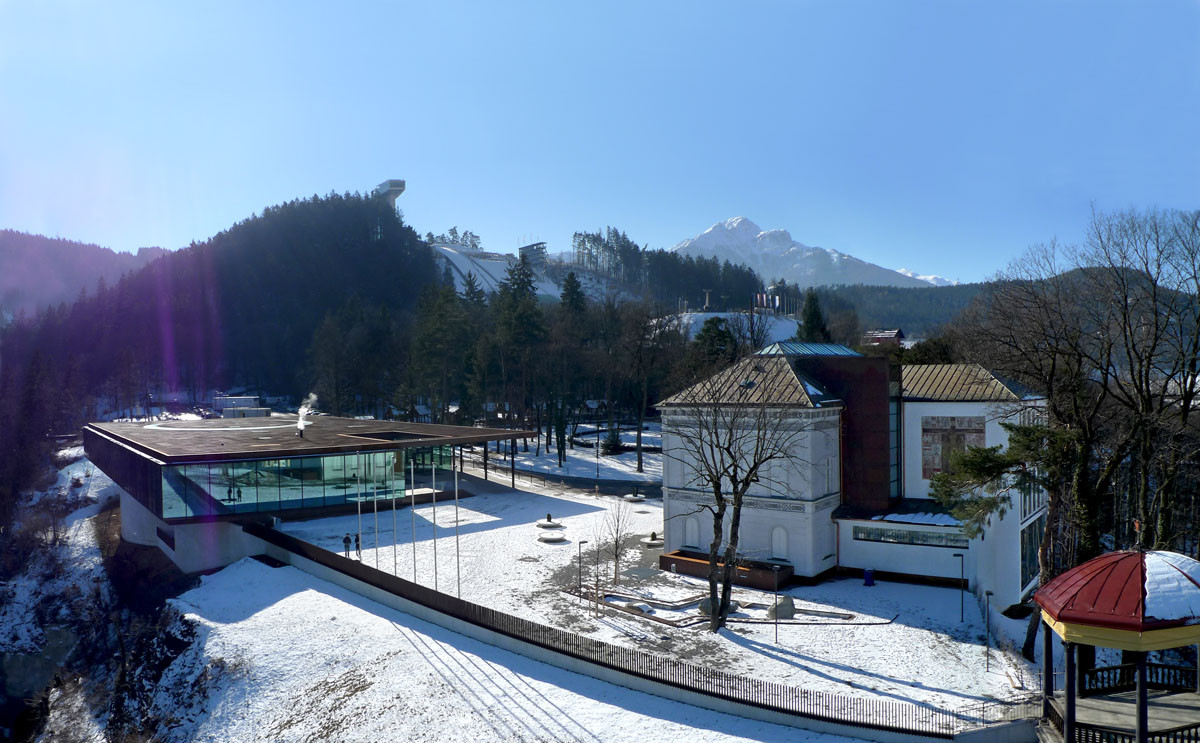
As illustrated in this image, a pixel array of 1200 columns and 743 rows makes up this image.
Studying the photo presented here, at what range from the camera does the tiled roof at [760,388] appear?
32.1 m

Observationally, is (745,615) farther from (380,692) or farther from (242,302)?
(242,302)

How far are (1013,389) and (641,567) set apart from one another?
18499 millimetres

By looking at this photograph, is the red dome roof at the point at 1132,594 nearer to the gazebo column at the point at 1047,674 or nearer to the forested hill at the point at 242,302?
the gazebo column at the point at 1047,674

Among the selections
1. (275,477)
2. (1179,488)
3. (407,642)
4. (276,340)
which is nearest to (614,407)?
(275,477)

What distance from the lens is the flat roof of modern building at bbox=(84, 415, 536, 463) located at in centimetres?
3756

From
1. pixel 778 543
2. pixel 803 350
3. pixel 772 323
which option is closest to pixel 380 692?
pixel 778 543

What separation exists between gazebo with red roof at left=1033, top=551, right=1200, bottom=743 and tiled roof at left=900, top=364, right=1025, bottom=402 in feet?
59.0

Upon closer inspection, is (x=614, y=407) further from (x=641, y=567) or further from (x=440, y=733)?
(x=440, y=733)

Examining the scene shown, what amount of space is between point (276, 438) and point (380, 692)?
87.4 ft

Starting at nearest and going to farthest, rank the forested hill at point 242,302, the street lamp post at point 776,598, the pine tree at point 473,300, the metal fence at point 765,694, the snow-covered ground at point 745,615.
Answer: the metal fence at point 765,694 → the snow-covered ground at point 745,615 → the street lamp post at point 776,598 → the pine tree at point 473,300 → the forested hill at point 242,302

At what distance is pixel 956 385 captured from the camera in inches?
1328

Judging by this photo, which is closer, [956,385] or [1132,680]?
[1132,680]

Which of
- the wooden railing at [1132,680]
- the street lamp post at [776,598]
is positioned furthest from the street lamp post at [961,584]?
the wooden railing at [1132,680]

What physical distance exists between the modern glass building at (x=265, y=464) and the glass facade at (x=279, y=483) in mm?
46
